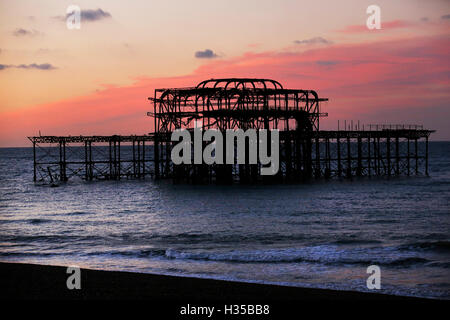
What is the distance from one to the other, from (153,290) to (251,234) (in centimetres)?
1102

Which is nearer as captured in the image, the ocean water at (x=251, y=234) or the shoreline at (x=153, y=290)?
the shoreline at (x=153, y=290)

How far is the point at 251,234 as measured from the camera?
2614cm

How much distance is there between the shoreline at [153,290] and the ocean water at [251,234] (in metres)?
1.08

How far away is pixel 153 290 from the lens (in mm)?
15500

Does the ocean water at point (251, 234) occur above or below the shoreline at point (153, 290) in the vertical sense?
below

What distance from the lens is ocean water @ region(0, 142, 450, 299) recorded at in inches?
725

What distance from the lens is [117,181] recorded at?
6062 cm

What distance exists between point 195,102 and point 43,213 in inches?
758

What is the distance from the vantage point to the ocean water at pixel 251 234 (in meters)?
18.4

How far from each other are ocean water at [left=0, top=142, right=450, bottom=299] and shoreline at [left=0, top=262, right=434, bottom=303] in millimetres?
1081

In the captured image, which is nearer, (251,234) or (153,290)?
(153,290)

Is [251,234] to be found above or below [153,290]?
below
